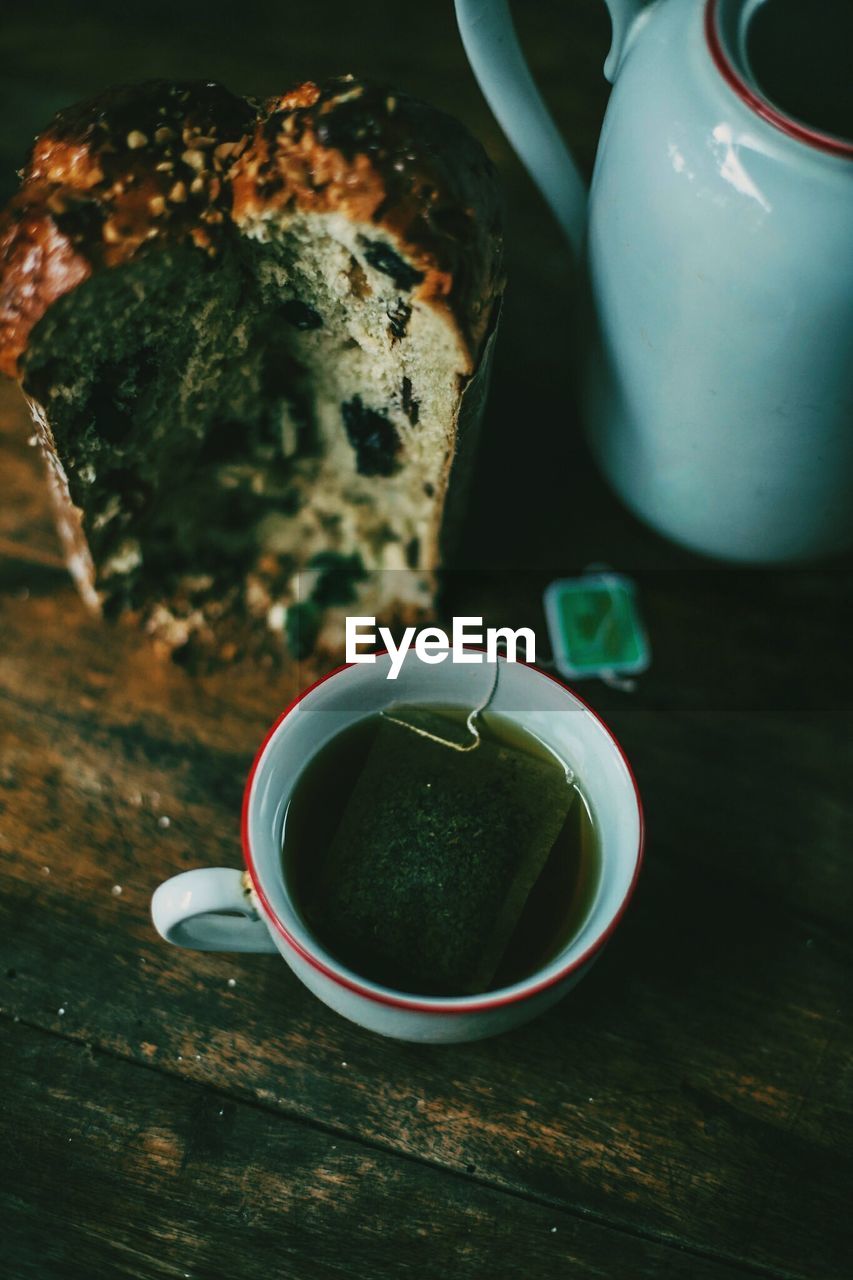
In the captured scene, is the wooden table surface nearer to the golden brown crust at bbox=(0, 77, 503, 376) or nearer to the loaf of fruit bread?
the loaf of fruit bread

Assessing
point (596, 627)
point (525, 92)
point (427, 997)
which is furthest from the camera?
point (596, 627)

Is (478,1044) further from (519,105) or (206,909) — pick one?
(519,105)

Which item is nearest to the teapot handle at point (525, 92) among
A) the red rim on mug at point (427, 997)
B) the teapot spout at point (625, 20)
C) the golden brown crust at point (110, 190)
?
the teapot spout at point (625, 20)

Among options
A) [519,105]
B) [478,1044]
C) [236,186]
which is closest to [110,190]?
[236,186]

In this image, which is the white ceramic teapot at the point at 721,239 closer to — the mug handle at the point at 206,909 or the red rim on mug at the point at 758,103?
the red rim on mug at the point at 758,103

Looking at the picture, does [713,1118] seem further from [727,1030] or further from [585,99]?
[585,99]

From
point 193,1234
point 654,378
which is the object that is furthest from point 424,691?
point 193,1234
